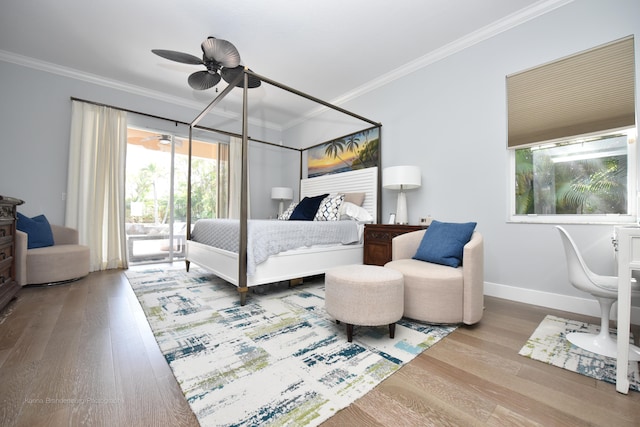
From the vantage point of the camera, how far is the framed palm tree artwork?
158 inches

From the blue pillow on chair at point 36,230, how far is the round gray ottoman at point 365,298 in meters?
3.77

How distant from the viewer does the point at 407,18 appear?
8.91ft

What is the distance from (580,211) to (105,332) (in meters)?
4.01

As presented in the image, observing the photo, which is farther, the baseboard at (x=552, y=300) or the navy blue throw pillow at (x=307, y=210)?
the navy blue throw pillow at (x=307, y=210)

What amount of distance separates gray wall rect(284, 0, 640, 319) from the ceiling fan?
213 cm

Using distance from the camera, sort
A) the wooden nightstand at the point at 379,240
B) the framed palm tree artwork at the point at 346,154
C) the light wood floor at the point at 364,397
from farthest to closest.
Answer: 1. the framed palm tree artwork at the point at 346,154
2. the wooden nightstand at the point at 379,240
3. the light wood floor at the point at 364,397

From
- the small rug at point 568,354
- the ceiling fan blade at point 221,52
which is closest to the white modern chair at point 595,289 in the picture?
the small rug at point 568,354

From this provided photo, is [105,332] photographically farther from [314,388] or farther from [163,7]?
[163,7]

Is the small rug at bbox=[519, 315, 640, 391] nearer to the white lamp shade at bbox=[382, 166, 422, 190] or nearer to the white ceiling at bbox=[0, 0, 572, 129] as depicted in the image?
the white lamp shade at bbox=[382, 166, 422, 190]

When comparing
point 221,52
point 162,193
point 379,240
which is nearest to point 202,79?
point 221,52

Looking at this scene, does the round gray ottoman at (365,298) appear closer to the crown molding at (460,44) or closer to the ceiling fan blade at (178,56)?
the ceiling fan blade at (178,56)

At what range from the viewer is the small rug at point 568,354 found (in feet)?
4.57

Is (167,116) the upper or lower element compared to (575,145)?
upper

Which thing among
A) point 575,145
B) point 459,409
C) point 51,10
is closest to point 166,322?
point 459,409
